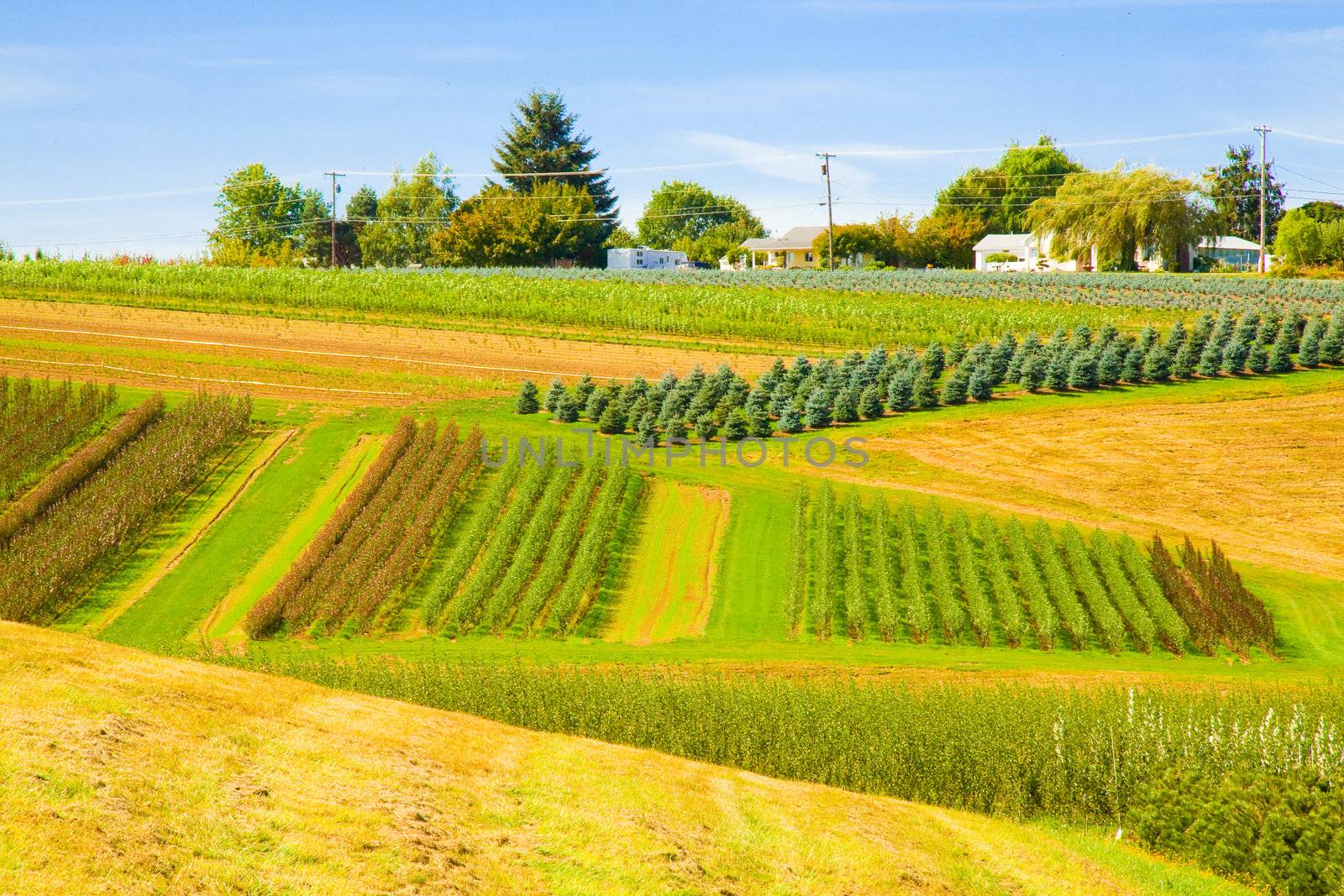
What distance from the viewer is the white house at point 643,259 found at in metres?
98.8

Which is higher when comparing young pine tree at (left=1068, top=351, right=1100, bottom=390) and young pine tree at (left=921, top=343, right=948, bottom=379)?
young pine tree at (left=921, top=343, right=948, bottom=379)

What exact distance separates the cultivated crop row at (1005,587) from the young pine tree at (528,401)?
514 inches

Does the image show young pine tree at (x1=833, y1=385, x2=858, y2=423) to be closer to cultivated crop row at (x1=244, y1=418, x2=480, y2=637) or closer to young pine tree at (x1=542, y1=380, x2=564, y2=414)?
young pine tree at (x1=542, y1=380, x2=564, y2=414)

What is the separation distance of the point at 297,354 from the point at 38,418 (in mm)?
13089

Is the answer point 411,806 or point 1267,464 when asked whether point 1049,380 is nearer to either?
point 1267,464

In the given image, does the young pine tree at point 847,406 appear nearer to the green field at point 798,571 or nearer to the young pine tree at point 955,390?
the green field at point 798,571

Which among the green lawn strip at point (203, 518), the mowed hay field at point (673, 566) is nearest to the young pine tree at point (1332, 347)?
the mowed hay field at point (673, 566)

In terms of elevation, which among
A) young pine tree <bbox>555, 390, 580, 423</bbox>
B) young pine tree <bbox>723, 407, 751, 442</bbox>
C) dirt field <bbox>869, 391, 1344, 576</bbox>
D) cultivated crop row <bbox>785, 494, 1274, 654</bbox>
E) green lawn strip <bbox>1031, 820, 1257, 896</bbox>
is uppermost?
young pine tree <bbox>555, 390, 580, 423</bbox>

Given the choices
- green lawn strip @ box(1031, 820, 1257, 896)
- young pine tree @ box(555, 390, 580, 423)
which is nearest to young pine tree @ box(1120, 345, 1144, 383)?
young pine tree @ box(555, 390, 580, 423)

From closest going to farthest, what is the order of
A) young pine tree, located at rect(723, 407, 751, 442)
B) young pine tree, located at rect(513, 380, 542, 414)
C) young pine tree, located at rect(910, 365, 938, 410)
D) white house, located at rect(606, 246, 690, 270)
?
1. young pine tree, located at rect(723, 407, 751, 442)
2. young pine tree, located at rect(513, 380, 542, 414)
3. young pine tree, located at rect(910, 365, 938, 410)
4. white house, located at rect(606, 246, 690, 270)

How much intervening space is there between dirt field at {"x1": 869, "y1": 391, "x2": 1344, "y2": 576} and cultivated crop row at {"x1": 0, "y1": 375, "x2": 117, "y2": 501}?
2476 cm

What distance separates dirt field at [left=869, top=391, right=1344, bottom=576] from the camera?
3162 cm

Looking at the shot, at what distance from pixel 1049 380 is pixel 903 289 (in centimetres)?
2123

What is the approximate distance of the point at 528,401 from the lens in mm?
40781
